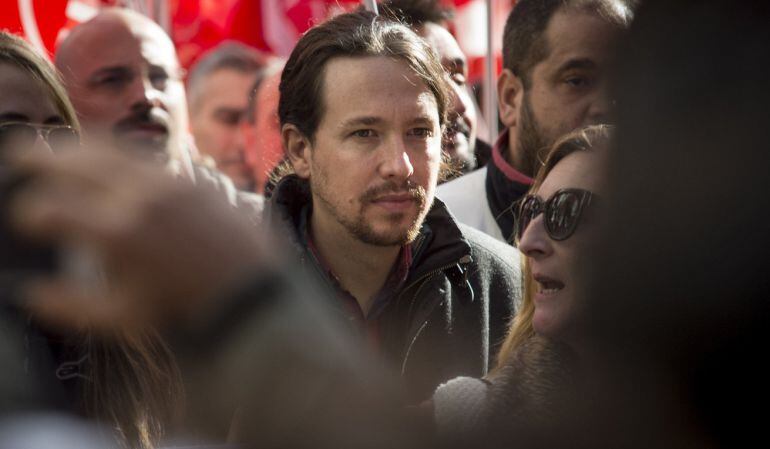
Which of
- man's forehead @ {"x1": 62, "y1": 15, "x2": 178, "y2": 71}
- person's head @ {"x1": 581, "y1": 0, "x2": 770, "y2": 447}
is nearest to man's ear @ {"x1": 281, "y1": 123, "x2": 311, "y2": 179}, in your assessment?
man's forehead @ {"x1": 62, "y1": 15, "x2": 178, "y2": 71}

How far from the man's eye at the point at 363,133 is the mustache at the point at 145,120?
881mm

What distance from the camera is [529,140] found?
11.3 feet

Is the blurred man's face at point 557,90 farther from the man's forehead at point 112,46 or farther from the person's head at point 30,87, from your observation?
the person's head at point 30,87

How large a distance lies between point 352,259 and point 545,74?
42.5 inches

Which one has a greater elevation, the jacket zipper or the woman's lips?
the woman's lips

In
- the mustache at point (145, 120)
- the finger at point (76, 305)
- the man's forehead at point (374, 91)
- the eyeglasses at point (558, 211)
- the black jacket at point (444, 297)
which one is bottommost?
the black jacket at point (444, 297)

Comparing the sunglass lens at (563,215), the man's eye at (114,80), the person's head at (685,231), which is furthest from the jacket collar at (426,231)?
the person's head at (685,231)

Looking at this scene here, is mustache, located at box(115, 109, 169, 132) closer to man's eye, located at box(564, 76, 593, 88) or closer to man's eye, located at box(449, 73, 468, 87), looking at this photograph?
man's eye, located at box(449, 73, 468, 87)

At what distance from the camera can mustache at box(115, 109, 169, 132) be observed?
3.30 meters

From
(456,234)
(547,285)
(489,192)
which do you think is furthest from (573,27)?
(547,285)

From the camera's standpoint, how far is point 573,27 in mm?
3414

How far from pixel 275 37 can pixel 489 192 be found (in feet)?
9.45

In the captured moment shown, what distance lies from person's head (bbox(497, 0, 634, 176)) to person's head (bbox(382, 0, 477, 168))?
0.49 feet

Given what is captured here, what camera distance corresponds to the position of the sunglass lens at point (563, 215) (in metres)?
1.94
